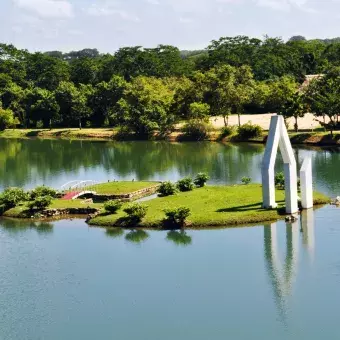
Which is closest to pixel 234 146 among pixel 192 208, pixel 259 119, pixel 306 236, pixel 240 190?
pixel 259 119

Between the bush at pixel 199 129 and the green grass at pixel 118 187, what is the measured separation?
102 feet

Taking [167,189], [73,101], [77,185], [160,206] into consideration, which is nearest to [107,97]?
[73,101]

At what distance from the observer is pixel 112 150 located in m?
75.9

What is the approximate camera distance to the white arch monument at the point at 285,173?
38031 millimetres

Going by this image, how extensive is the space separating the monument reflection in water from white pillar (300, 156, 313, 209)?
487mm

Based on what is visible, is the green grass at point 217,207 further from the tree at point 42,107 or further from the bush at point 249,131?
the tree at point 42,107

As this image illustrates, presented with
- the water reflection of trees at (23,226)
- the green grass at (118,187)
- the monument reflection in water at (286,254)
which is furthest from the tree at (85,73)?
the monument reflection in water at (286,254)

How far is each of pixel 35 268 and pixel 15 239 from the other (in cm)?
594

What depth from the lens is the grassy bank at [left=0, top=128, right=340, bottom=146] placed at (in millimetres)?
70250

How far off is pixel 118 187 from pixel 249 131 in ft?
104

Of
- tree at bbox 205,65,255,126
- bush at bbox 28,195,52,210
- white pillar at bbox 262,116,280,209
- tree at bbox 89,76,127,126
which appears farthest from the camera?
tree at bbox 89,76,127,126

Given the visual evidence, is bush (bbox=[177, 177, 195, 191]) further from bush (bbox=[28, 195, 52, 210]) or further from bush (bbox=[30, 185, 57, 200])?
bush (bbox=[28, 195, 52, 210])

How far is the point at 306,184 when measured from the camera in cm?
3891

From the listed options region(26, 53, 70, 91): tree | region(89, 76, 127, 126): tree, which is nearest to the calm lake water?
region(89, 76, 127, 126): tree
